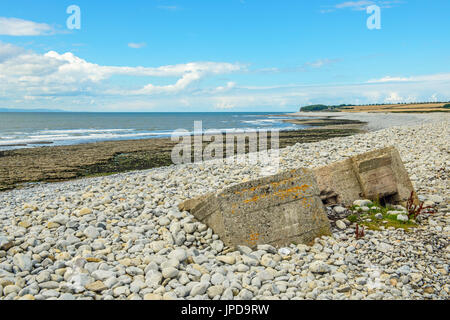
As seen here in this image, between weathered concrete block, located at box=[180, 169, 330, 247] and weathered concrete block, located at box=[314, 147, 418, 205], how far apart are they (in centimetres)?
158

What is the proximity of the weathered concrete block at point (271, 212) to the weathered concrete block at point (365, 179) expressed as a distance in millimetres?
1584

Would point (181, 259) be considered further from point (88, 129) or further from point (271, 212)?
point (88, 129)

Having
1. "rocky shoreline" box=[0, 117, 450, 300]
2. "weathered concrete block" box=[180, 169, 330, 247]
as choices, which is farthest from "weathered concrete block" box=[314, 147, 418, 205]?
"weathered concrete block" box=[180, 169, 330, 247]

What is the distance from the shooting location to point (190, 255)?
6016 millimetres

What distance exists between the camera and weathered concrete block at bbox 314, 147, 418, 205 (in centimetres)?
816

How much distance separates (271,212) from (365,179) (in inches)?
121

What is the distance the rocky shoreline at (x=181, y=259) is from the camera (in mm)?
4938

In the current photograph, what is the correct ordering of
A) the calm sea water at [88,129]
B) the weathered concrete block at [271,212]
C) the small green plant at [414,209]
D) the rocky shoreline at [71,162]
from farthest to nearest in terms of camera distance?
the calm sea water at [88,129] → the rocky shoreline at [71,162] → the small green plant at [414,209] → the weathered concrete block at [271,212]

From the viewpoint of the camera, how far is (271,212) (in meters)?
6.45

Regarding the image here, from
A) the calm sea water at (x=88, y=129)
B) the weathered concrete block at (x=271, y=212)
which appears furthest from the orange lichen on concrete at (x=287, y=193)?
the calm sea water at (x=88, y=129)

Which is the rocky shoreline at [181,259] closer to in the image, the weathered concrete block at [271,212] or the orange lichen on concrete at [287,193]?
the weathered concrete block at [271,212]

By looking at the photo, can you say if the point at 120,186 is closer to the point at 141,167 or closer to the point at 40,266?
the point at 40,266
